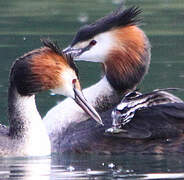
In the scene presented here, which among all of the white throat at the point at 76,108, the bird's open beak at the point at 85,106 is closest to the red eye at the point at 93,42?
the white throat at the point at 76,108

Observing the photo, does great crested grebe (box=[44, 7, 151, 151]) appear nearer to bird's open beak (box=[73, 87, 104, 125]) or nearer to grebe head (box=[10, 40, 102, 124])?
bird's open beak (box=[73, 87, 104, 125])

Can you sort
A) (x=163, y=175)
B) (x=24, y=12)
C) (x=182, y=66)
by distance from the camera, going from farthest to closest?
(x=24, y=12) → (x=182, y=66) → (x=163, y=175)

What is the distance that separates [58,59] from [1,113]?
250 cm

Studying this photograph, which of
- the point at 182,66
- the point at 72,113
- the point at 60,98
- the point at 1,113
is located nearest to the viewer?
the point at 72,113

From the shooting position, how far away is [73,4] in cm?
2667

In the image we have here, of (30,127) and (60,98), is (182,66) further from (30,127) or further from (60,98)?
(30,127)

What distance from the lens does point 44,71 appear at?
42.9 feet

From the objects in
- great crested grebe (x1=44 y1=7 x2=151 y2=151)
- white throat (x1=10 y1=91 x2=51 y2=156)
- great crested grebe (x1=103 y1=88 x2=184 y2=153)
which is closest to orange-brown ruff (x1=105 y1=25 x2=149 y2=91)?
great crested grebe (x1=44 y1=7 x2=151 y2=151)

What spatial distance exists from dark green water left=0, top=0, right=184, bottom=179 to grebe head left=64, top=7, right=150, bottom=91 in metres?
1.29

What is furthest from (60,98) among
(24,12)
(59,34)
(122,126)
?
(24,12)

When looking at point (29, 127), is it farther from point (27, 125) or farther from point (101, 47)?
point (101, 47)

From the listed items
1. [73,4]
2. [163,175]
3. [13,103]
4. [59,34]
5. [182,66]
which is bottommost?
[163,175]

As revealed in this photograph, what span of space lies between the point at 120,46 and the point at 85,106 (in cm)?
145

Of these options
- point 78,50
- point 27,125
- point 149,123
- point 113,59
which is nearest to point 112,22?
point 113,59
